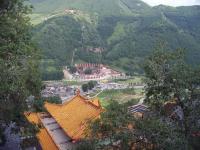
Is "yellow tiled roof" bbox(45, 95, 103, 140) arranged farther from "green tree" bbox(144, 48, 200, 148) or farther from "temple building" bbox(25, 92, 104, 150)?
"green tree" bbox(144, 48, 200, 148)

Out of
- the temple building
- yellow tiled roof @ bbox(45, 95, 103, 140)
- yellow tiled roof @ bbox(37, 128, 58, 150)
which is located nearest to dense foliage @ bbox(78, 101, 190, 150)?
the temple building

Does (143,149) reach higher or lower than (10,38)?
lower

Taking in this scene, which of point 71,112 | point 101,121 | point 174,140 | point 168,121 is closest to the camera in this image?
point 174,140

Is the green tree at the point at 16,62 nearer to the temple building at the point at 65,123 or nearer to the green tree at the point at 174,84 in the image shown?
the temple building at the point at 65,123

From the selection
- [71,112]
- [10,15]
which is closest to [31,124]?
[10,15]

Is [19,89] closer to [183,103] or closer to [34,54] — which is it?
[34,54]

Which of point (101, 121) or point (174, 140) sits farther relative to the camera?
point (101, 121)

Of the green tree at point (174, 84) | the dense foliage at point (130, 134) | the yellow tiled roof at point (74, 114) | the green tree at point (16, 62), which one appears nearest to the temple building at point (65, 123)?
the yellow tiled roof at point (74, 114)

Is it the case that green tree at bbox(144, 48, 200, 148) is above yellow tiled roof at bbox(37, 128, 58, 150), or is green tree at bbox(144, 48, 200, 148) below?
above
